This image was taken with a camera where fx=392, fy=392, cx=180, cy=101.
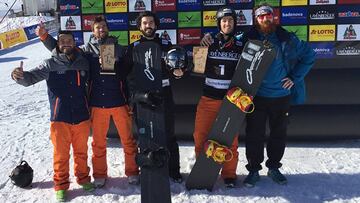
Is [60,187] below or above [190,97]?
below

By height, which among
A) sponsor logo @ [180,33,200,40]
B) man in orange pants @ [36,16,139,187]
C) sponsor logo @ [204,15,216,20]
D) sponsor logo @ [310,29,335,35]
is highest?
sponsor logo @ [204,15,216,20]

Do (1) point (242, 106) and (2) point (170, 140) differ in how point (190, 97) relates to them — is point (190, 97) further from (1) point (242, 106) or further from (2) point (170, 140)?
(1) point (242, 106)

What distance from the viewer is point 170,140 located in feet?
12.7

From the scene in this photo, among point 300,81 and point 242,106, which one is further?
point 300,81

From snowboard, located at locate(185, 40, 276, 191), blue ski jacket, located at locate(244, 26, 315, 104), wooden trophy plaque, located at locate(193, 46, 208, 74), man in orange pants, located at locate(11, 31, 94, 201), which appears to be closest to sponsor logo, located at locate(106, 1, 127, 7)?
man in orange pants, located at locate(11, 31, 94, 201)

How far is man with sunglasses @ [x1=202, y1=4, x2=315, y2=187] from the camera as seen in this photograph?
11.9 feet

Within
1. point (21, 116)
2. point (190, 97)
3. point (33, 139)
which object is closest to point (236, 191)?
point (190, 97)

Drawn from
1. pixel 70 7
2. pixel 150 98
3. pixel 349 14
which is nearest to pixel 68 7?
pixel 70 7

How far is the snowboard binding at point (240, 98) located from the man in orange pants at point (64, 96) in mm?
1354

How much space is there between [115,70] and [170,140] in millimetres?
871

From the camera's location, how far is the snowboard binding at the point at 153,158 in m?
3.29

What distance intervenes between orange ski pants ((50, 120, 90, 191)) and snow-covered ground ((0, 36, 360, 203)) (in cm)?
19

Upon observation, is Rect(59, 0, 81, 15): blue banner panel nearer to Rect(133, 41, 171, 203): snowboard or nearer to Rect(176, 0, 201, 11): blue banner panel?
Rect(176, 0, 201, 11): blue banner panel

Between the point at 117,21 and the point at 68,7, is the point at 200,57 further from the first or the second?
the point at 68,7
